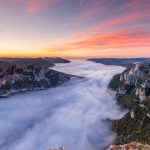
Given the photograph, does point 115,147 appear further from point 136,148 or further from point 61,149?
point 61,149

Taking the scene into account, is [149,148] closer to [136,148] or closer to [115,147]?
[136,148]

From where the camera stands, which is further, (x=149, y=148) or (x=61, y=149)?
(x=61, y=149)

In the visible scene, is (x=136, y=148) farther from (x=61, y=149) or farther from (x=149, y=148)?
(x=61, y=149)

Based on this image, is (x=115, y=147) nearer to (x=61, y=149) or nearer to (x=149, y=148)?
(x=149, y=148)

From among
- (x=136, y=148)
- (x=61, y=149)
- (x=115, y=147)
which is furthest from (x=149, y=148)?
(x=61, y=149)

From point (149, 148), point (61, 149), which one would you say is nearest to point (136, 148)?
point (149, 148)

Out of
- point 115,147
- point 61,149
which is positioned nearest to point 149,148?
point 115,147

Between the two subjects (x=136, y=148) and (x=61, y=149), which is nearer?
(x=136, y=148)

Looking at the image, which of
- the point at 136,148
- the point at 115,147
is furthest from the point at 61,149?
the point at 136,148
